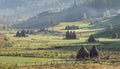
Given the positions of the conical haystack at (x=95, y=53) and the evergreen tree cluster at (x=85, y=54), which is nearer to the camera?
the evergreen tree cluster at (x=85, y=54)

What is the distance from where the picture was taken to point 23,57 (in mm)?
115125

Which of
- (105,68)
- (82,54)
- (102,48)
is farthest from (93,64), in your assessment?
(102,48)

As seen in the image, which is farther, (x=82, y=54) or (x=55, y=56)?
(x=55, y=56)

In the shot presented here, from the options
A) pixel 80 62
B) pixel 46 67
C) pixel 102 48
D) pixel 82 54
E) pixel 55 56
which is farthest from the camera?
pixel 102 48

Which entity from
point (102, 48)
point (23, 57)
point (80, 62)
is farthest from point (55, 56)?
point (102, 48)

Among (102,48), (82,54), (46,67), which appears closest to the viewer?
(46,67)

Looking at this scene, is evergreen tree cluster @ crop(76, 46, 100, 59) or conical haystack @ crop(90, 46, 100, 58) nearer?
evergreen tree cluster @ crop(76, 46, 100, 59)

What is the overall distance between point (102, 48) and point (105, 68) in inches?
1808

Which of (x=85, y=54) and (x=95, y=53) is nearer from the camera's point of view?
(x=85, y=54)

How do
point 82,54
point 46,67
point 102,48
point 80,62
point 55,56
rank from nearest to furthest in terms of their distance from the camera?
point 46,67
point 80,62
point 82,54
point 55,56
point 102,48

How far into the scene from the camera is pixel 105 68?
9550 cm

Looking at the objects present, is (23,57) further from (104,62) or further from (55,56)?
(104,62)

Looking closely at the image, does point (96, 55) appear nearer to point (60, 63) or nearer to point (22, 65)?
point (60, 63)

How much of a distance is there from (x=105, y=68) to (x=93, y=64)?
11.6 feet
